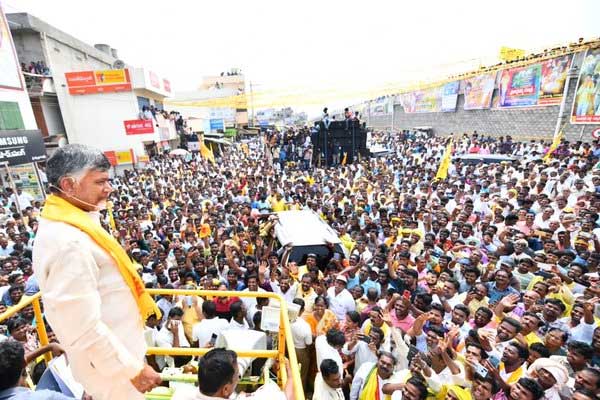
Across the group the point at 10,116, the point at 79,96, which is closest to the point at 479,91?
the point at 79,96

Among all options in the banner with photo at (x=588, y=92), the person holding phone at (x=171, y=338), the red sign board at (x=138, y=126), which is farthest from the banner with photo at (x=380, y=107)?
the person holding phone at (x=171, y=338)

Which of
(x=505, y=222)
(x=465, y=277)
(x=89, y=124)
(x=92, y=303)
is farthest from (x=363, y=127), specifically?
(x=89, y=124)

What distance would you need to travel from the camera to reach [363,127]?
1412 cm

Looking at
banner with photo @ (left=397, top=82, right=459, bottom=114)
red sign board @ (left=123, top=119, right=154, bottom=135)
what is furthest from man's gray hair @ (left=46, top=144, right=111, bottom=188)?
banner with photo @ (left=397, top=82, right=459, bottom=114)

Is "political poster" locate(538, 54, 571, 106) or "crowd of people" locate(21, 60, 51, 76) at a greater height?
"crowd of people" locate(21, 60, 51, 76)

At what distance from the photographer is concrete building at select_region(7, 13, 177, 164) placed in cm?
1994

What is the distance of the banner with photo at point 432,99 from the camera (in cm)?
2827

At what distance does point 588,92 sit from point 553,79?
2749mm

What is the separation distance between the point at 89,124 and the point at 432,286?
79.8 ft

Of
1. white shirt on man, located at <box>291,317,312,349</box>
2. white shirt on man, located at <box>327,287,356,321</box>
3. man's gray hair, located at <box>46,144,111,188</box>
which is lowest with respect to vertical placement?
white shirt on man, located at <box>327,287,356,321</box>

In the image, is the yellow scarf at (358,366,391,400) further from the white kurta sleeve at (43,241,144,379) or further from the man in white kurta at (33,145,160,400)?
the white kurta sleeve at (43,241,144,379)

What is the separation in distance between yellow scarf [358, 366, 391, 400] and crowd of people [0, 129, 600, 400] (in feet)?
0.04

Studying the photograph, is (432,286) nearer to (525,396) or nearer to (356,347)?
(356,347)

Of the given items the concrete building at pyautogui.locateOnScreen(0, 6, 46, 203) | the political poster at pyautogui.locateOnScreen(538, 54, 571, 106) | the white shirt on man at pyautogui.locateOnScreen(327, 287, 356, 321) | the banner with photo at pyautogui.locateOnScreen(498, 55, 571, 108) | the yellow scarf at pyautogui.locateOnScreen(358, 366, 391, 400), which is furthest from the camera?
the banner with photo at pyautogui.locateOnScreen(498, 55, 571, 108)
